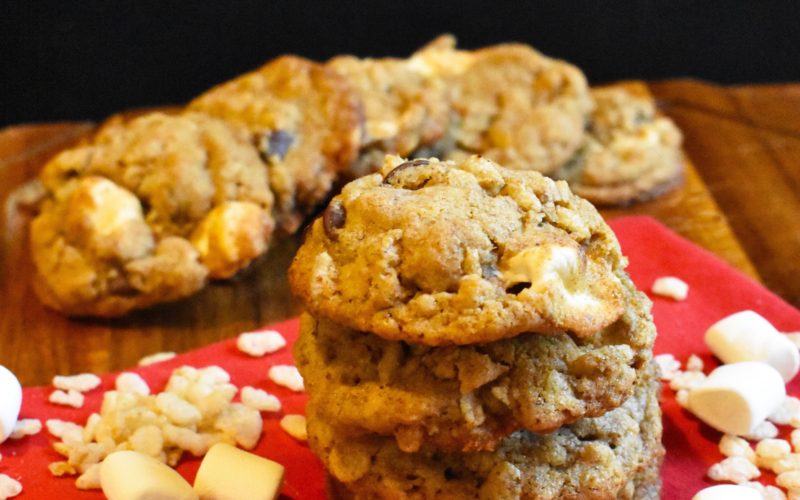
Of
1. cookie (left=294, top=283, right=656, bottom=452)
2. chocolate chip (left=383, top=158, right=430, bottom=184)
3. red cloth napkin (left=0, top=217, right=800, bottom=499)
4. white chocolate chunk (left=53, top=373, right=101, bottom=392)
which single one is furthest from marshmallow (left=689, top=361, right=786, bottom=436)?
white chocolate chunk (left=53, top=373, right=101, bottom=392)

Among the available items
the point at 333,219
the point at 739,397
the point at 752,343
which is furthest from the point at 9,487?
the point at 752,343

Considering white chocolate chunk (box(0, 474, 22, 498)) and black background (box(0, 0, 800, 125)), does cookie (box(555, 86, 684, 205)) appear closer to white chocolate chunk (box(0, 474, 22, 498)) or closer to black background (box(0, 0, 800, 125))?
black background (box(0, 0, 800, 125))

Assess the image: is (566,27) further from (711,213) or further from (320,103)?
(320,103)

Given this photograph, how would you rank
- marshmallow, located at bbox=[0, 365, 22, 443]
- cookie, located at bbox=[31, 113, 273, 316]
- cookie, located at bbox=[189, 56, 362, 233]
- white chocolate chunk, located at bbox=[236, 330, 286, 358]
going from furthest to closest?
1. cookie, located at bbox=[189, 56, 362, 233]
2. cookie, located at bbox=[31, 113, 273, 316]
3. white chocolate chunk, located at bbox=[236, 330, 286, 358]
4. marshmallow, located at bbox=[0, 365, 22, 443]

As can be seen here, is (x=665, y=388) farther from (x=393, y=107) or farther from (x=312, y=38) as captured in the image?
(x=312, y=38)

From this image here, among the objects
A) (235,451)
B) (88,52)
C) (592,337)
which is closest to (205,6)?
(88,52)

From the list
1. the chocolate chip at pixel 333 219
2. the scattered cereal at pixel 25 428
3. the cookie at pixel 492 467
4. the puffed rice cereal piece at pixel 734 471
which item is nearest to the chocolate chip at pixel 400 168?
the chocolate chip at pixel 333 219
